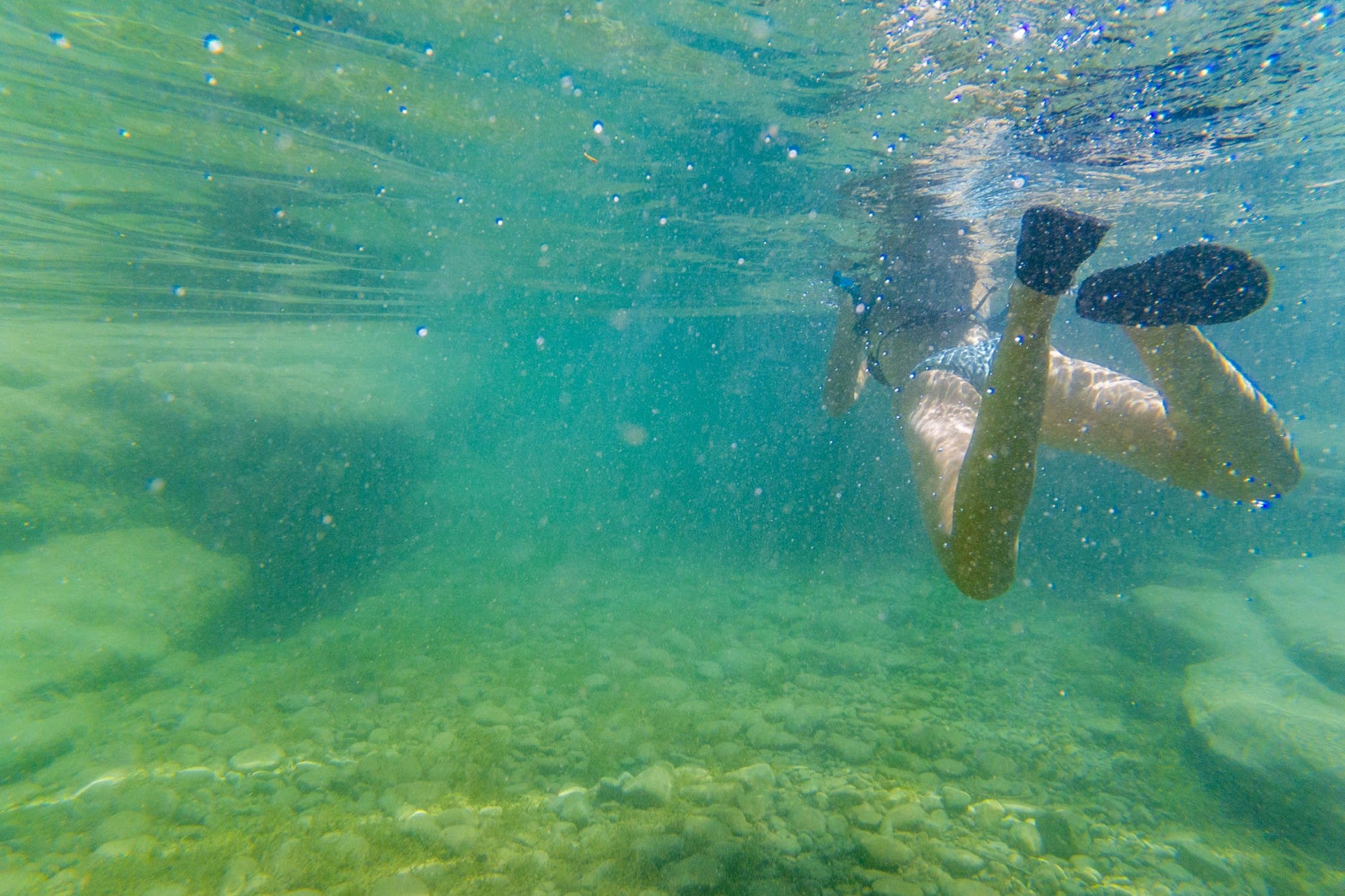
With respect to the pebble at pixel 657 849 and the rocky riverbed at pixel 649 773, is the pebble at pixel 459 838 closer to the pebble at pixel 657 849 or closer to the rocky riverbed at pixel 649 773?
the rocky riverbed at pixel 649 773

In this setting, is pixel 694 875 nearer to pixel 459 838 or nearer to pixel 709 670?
pixel 459 838

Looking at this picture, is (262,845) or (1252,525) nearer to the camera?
(262,845)

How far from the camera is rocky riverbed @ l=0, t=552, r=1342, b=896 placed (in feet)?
14.0

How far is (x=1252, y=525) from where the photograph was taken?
13898mm

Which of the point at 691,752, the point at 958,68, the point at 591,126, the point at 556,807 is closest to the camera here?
the point at 556,807

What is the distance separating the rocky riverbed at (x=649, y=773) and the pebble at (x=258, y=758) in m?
0.03

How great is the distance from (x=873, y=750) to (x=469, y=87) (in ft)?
32.2

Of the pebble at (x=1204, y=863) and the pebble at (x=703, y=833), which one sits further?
the pebble at (x=1204, y=863)

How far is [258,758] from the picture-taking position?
618 centimetres

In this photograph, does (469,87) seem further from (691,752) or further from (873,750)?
(873,750)

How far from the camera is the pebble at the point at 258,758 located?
6.00 m

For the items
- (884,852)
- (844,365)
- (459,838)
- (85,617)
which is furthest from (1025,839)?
(85,617)

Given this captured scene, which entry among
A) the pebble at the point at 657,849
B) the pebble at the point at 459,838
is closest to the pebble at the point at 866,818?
the pebble at the point at 657,849

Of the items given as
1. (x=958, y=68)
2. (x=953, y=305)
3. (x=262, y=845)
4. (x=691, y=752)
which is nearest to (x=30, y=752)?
(x=262, y=845)
